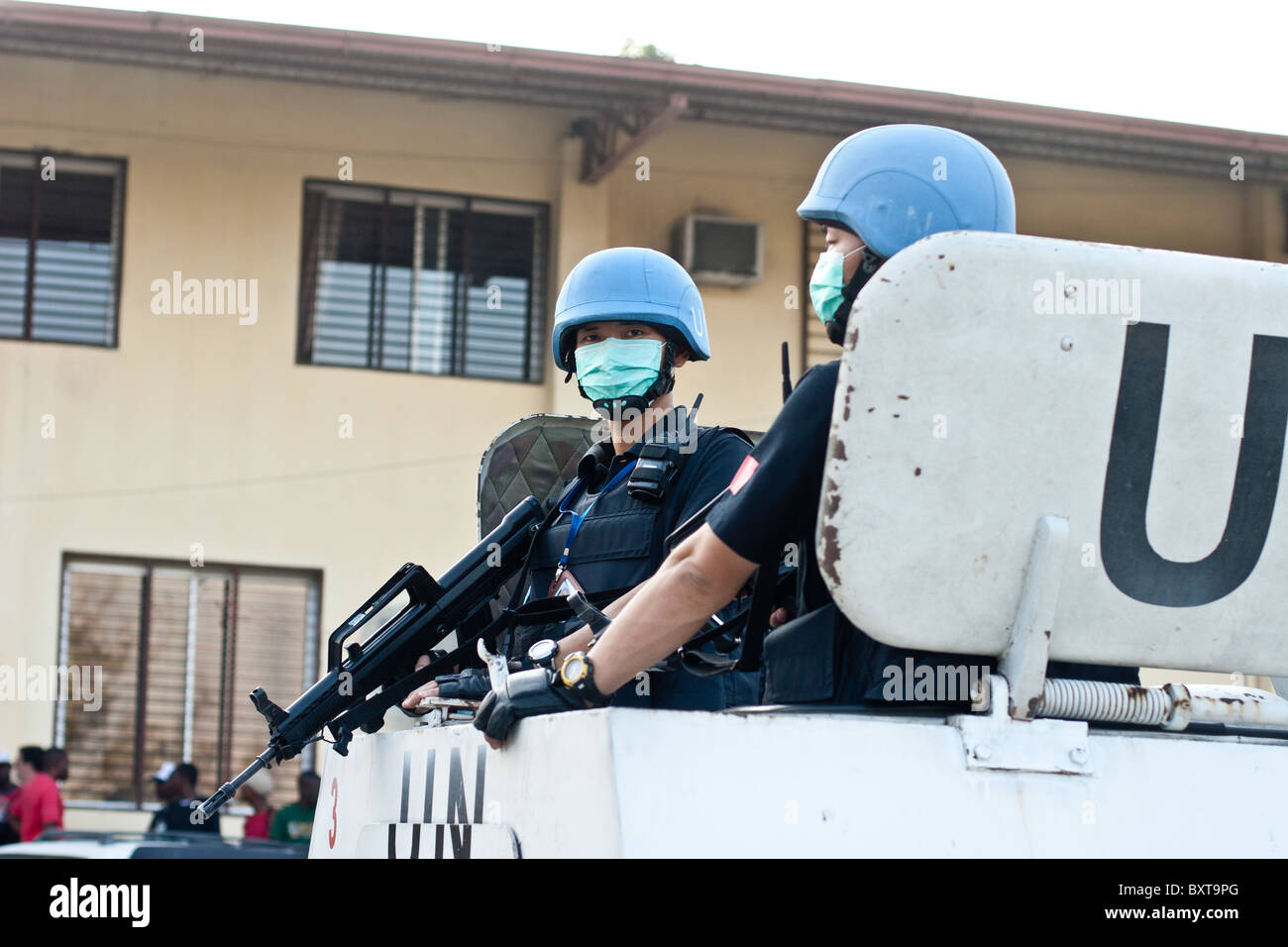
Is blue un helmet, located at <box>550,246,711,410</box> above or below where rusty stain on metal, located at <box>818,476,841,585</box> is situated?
above

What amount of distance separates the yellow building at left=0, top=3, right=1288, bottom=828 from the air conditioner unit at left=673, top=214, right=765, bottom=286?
0.04 m

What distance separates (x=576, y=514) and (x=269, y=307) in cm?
1086

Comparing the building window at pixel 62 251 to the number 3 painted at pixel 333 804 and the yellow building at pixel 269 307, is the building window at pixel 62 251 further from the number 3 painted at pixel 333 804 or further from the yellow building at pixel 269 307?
the number 3 painted at pixel 333 804

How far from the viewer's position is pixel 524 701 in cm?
261

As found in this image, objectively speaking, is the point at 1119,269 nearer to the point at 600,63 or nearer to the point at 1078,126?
the point at 600,63

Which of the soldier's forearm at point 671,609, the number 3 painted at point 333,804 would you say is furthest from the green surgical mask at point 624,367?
the soldier's forearm at point 671,609

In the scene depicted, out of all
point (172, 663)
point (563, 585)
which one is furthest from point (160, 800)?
point (563, 585)

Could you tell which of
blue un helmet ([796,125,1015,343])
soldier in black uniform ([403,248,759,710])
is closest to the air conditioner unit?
soldier in black uniform ([403,248,759,710])

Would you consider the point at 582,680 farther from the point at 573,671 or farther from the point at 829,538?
the point at 829,538

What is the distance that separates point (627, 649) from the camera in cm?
264

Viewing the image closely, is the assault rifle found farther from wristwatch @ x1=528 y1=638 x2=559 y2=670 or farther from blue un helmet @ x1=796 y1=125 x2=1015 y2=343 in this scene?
blue un helmet @ x1=796 y1=125 x2=1015 y2=343

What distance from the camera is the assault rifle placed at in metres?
3.89
